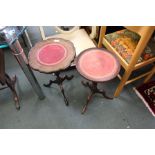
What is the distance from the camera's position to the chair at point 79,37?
162 cm

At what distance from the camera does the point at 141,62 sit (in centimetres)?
123

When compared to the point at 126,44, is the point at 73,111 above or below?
below

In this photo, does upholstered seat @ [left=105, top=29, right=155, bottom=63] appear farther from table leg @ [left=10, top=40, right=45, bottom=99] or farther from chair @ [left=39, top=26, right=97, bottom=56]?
table leg @ [left=10, top=40, right=45, bottom=99]

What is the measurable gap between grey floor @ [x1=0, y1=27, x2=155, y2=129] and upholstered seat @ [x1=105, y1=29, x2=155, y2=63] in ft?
1.46

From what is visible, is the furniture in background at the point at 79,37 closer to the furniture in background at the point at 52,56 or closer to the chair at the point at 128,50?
the chair at the point at 128,50

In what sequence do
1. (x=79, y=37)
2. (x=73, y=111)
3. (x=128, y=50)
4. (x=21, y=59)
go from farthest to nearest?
(x=79, y=37) → (x=73, y=111) → (x=128, y=50) → (x=21, y=59)

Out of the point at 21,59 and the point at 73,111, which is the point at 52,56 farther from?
the point at 73,111

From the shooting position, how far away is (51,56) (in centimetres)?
119

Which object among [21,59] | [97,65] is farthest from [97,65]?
[21,59]

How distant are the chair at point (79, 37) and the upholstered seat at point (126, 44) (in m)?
0.29

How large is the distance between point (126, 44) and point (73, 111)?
742mm

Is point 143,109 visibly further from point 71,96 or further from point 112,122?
point 71,96

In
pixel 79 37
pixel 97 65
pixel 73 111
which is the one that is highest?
pixel 97 65

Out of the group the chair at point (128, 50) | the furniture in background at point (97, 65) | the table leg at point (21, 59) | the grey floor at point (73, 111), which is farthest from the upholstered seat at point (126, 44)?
the table leg at point (21, 59)
